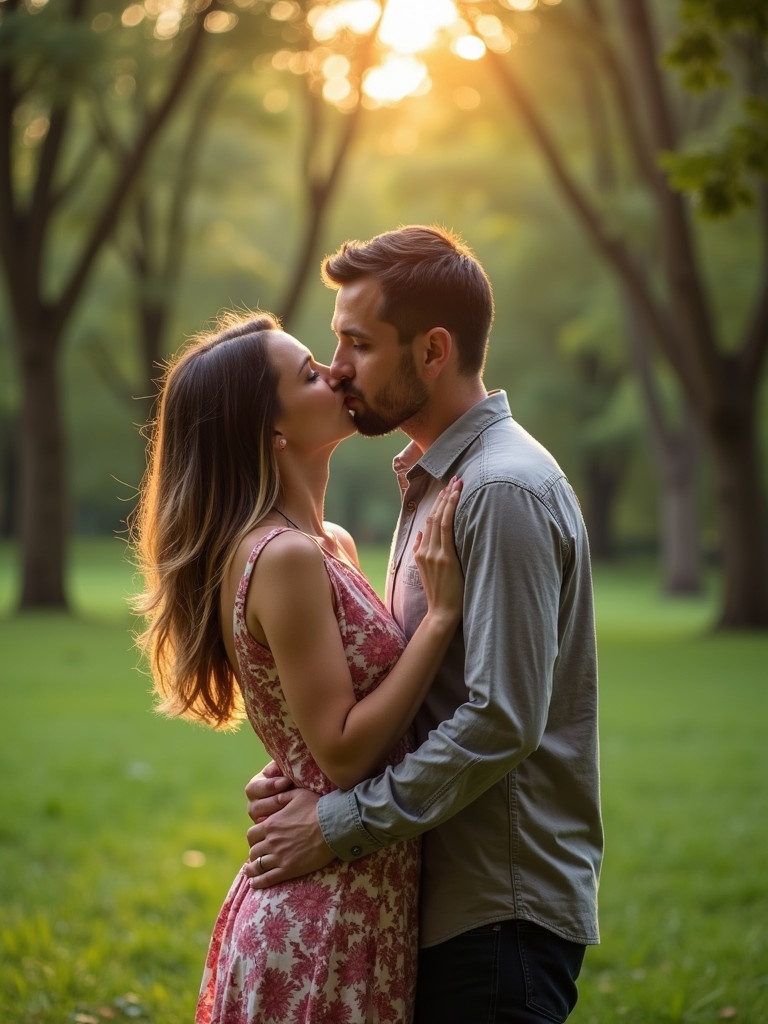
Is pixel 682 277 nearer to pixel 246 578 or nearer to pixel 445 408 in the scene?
pixel 445 408

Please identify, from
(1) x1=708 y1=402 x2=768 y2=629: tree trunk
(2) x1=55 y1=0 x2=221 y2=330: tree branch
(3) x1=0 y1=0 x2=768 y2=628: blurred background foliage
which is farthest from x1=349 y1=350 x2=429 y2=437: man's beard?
(1) x1=708 y1=402 x2=768 y2=629: tree trunk

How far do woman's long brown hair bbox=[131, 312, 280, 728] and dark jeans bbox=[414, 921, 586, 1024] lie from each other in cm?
93

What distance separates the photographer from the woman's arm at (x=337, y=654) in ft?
9.23

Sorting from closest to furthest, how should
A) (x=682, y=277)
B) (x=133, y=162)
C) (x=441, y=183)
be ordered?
(x=682, y=277) → (x=133, y=162) → (x=441, y=183)

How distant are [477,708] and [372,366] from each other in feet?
3.33

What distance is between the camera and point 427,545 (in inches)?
115

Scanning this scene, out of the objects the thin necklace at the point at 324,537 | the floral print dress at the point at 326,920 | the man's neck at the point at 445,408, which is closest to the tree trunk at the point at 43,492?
the thin necklace at the point at 324,537

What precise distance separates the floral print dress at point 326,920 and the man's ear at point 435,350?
565 mm

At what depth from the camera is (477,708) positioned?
267 centimetres

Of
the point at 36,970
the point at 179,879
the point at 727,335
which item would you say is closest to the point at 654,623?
the point at 727,335

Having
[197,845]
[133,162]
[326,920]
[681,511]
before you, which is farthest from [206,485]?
[681,511]

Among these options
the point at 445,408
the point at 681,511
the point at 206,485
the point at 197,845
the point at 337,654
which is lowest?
the point at 197,845

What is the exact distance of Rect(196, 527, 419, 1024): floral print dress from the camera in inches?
112

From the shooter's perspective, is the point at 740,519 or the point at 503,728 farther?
the point at 740,519
